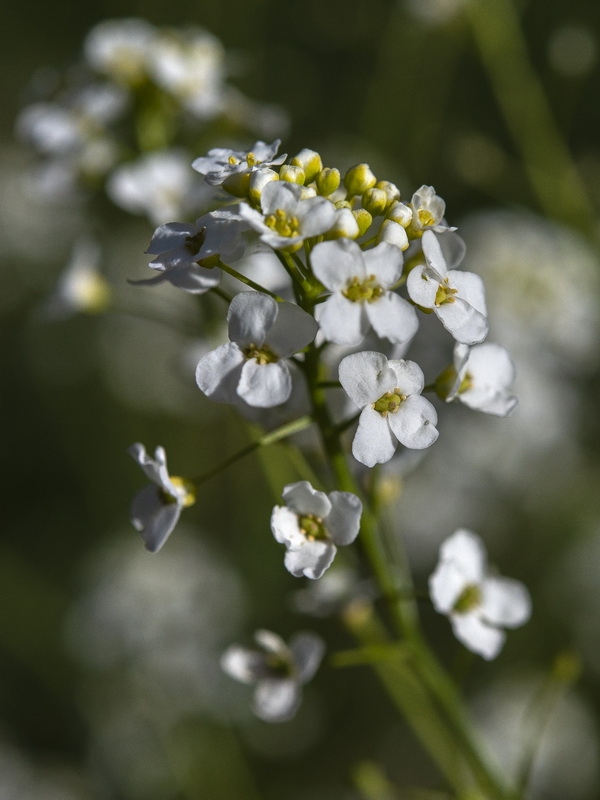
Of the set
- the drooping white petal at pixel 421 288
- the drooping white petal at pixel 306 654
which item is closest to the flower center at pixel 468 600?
the drooping white petal at pixel 306 654

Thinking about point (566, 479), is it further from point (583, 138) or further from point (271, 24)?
point (271, 24)

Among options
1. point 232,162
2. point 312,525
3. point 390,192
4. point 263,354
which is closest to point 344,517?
point 312,525

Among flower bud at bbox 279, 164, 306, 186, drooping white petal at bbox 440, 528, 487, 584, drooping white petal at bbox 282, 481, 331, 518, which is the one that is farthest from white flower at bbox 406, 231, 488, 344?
drooping white petal at bbox 440, 528, 487, 584

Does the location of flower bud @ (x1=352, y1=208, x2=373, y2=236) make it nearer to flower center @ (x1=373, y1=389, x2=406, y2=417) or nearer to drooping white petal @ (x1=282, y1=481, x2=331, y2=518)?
flower center @ (x1=373, y1=389, x2=406, y2=417)

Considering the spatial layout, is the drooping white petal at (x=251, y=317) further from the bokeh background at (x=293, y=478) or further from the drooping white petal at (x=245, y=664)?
the bokeh background at (x=293, y=478)

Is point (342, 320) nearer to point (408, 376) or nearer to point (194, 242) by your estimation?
point (408, 376)
